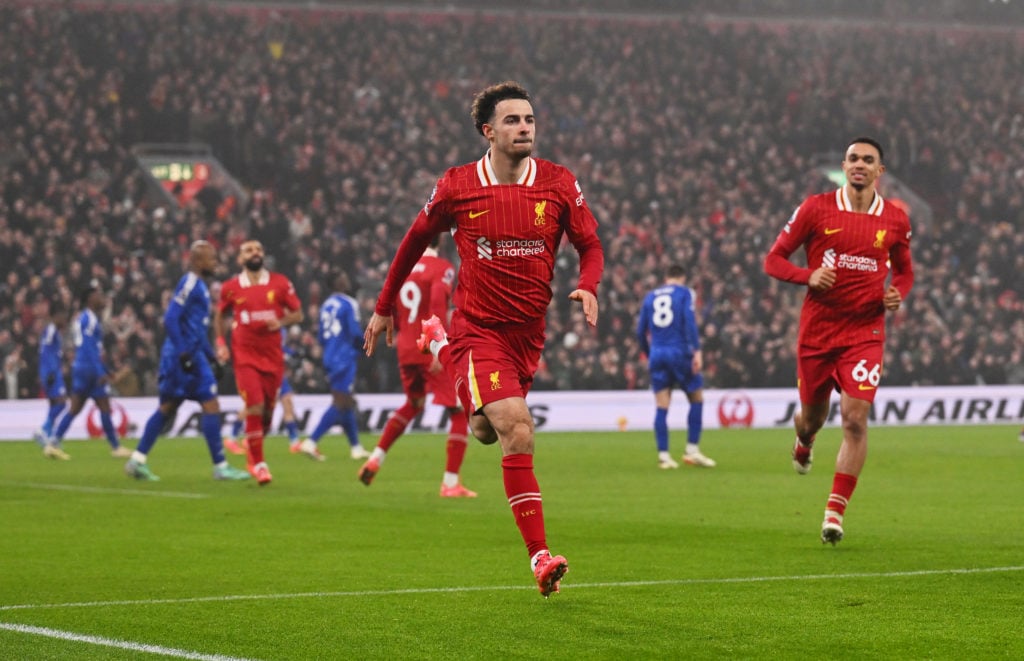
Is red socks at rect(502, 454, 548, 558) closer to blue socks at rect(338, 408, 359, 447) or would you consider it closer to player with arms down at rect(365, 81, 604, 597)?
player with arms down at rect(365, 81, 604, 597)

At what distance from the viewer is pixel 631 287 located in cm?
3331

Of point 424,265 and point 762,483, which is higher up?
point 424,265

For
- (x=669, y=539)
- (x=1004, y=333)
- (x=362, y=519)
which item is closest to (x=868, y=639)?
(x=669, y=539)

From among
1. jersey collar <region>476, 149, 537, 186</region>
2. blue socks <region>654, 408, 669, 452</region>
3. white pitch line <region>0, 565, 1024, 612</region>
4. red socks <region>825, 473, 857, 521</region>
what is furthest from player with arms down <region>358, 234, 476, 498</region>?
jersey collar <region>476, 149, 537, 186</region>

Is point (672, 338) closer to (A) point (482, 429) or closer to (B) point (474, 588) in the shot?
(B) point (474, 588)

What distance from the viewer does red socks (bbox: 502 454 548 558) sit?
300 inches

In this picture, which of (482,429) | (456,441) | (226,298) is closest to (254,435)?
(226,298)

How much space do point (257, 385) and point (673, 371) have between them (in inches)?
215

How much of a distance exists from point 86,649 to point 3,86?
29.8 m

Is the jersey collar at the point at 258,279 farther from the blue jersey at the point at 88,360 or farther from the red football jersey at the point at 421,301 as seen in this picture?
the blue jersey at the point at 88,360

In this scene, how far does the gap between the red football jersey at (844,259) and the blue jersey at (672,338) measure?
838cm

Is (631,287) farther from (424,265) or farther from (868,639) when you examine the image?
(868,639)

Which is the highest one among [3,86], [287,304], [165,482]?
[3,86]

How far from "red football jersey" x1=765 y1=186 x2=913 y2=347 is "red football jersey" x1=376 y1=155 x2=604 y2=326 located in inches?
113
